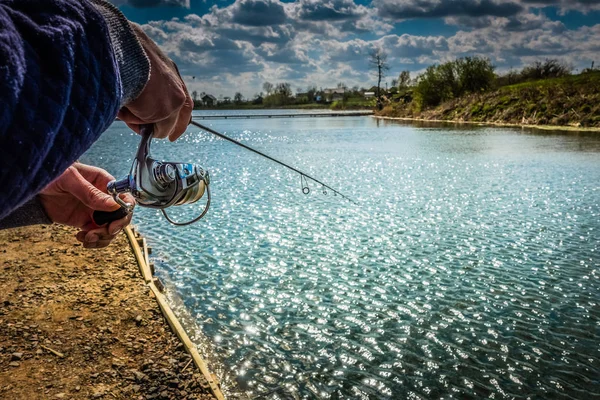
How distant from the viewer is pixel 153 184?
6.36ft

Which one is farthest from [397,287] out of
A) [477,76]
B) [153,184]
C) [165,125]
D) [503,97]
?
[477,76]

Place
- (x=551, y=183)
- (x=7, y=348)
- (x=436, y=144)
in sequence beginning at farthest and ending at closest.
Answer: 1. (x=436, y=144)
2. (x=551, y=183)
3. (x=7, y=348)

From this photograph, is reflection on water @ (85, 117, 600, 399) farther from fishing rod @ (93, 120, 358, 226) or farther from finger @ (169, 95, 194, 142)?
finger @ (169, 95, 194, 142)

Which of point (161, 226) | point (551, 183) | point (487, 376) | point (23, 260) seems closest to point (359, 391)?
point (487, 376)

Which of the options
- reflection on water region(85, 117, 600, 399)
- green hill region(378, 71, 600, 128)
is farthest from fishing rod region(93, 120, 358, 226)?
green hill region(378, 71, 600, 128)

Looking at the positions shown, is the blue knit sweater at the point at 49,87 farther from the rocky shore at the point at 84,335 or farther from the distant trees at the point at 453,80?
the distant trees at the point at 453,80

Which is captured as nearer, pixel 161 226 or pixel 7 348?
pixel 7 348

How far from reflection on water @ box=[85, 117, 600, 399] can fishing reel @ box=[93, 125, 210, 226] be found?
13.4ft

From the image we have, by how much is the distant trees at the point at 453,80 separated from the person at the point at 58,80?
8170 cm

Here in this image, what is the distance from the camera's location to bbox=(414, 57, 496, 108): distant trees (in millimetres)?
78188

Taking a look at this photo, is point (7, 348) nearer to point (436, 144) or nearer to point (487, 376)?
point (487, 376)

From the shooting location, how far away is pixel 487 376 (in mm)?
5863

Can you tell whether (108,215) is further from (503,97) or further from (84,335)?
(503,97)

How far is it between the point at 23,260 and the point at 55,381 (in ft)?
13.8
